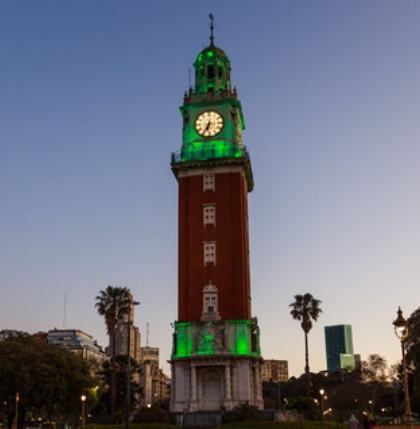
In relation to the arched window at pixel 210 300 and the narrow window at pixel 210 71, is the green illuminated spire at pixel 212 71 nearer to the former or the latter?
the narrow window at pixel 210 71

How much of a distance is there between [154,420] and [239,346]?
10.9m

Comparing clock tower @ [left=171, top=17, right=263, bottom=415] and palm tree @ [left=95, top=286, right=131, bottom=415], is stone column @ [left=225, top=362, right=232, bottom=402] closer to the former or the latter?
clock tower @ [left=171, top=17, right=263, bottom=415]

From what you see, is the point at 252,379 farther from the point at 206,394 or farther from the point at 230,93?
the point at 230,93

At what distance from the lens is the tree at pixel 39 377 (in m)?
52.7

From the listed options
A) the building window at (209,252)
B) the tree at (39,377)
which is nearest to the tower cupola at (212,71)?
the building window at (209,252)

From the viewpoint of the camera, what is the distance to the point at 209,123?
68.4m

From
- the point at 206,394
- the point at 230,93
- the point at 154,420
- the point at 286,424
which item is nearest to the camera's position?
the point at 286,424

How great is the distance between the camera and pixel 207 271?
63406 millimetres

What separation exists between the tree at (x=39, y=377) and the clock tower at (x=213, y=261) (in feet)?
30.9

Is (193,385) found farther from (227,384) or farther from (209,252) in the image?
(209,252)

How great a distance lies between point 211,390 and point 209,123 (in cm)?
2758

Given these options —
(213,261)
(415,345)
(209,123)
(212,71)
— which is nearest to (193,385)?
(213,261)

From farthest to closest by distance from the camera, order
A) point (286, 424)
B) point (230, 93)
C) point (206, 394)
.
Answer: point (230, 93) < point (206, 394) < point (286, 424)

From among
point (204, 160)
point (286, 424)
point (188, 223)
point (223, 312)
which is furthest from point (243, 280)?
point (286, 424)
